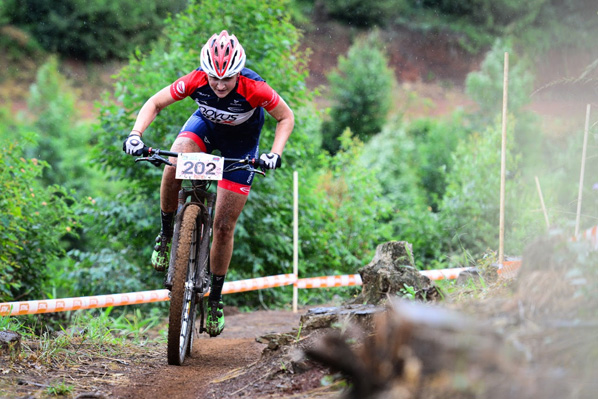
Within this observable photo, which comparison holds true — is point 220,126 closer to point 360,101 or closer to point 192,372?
point 192,372

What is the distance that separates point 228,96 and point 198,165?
57 cm

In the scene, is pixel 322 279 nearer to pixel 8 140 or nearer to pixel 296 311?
pixel 296 311

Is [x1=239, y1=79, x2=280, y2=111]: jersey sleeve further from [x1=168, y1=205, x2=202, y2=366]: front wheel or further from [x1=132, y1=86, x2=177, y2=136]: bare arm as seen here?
[x1=168, y1=205, x2=202, y2=366]: front wheel

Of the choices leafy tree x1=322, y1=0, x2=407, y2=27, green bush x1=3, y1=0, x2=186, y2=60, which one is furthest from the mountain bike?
leafy tree x1=322, y1=0, x2=407, y2=27

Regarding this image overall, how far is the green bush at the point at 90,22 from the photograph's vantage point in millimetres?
31906

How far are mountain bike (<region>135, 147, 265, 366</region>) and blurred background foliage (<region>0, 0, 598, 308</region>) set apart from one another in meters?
1.73

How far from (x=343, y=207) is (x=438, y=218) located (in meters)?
2.17

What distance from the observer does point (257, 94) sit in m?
4.24

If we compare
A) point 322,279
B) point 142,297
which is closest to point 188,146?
point 142,297

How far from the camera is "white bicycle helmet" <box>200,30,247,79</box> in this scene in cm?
407

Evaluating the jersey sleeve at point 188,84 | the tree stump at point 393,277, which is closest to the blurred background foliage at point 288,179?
the tree stump at point 393,277

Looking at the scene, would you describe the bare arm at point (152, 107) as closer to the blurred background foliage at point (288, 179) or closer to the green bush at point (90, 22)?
the blurred background foliage at point (288, 179)

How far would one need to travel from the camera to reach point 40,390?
3088 mm

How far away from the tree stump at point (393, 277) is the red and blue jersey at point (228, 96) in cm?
127
